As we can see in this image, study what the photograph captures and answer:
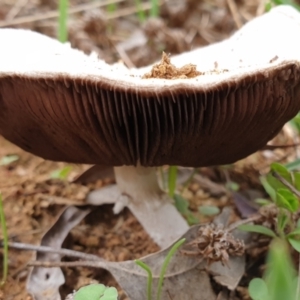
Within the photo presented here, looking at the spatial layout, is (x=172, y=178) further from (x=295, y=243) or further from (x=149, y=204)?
(x=295, y=243)

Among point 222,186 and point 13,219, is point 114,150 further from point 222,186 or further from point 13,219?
point 222,186

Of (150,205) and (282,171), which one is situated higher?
(282,171)

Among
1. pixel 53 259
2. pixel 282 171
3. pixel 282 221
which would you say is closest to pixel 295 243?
pixel 282 221

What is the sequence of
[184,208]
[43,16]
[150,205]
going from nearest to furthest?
[150,205], [184,208], [43,16]

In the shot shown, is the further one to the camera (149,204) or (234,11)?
(234,11)

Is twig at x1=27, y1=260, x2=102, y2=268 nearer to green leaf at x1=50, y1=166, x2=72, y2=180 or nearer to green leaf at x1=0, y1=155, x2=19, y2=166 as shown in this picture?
green leaf at x1=50, y1=166, x2=72, y2=180

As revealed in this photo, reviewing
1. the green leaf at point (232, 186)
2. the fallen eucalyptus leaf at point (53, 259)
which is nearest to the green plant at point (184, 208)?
the green leaf at point (232, 186)

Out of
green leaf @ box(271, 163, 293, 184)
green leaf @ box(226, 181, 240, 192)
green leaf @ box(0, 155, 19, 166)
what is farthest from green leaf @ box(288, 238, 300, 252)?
green leaf @ box(0, 155, 19, 166)
